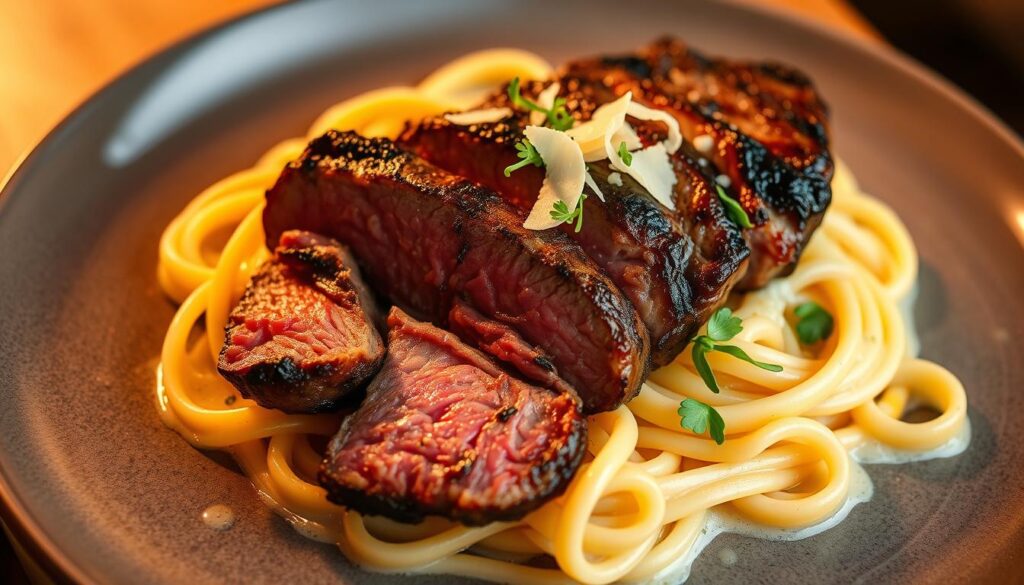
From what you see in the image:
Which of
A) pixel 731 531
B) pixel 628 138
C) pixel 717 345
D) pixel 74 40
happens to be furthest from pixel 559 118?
pixel 74 40

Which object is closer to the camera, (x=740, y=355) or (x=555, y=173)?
(x=555, y=173)

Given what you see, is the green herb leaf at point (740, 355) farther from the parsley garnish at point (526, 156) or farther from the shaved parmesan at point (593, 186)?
the parsley garnish at point (526, 156)

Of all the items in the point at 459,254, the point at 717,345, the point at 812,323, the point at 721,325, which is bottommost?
the point at 812,323

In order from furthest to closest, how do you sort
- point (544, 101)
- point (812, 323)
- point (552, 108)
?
point (812, 323) → point (544, 101) → point (552, 108)

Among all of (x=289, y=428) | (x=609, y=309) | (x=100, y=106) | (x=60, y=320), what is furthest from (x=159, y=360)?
(x=609, y=309)

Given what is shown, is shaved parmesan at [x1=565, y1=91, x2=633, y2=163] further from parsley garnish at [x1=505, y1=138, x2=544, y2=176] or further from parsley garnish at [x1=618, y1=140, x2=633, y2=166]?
parsley garnish at [x1=505, y1=138, x2=544, y2=176]

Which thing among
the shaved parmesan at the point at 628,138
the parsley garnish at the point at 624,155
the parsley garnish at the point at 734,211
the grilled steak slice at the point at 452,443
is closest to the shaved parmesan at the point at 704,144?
the parsley garnish at the point at 734,211

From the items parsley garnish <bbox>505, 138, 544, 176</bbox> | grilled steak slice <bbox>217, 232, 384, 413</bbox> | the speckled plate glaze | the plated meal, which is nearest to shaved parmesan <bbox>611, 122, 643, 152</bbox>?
the plated meal

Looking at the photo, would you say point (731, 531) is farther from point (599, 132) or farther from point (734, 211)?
point (599, 132)
